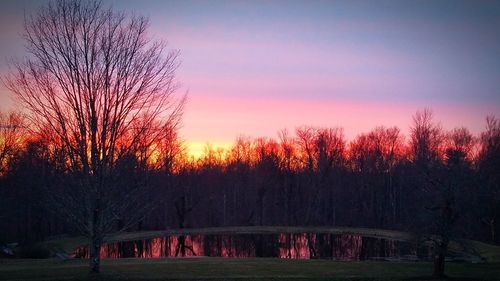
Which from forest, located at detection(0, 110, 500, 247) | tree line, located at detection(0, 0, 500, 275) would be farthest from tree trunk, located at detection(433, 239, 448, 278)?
forest, located at detection(0, 110, 500, 247)

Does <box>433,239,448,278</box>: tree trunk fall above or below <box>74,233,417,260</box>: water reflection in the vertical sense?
above

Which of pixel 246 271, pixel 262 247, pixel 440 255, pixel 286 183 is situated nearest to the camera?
pixel 440 255

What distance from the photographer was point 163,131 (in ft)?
66.5

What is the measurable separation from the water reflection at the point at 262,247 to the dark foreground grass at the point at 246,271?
15174 mm

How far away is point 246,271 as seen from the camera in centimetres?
2400

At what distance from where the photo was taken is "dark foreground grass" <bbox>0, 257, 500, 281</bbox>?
21.3 metres

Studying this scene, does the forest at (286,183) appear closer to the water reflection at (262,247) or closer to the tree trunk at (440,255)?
the water reflection at (262,247)

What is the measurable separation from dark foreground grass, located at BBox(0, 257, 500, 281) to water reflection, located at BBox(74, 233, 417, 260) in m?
15.2

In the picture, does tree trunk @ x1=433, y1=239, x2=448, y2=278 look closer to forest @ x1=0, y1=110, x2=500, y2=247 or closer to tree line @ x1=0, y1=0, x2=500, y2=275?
tree line @ x1=0, y1=0, x2=500, y2=275

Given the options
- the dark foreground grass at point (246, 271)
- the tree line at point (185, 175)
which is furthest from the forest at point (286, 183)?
the dark foreground grass at point (246, 271)

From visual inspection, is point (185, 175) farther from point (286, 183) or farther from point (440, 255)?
point (440, 255)

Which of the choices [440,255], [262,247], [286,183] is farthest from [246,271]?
[286,183]

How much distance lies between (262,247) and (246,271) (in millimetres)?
27646

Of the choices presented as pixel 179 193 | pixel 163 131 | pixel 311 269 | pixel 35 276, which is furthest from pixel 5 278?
pixel 179 193
